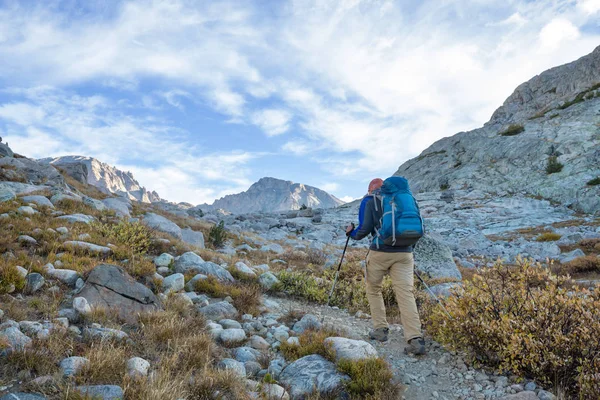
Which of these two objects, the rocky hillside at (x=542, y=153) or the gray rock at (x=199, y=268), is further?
the rocky hillside at (x=542, y=153)

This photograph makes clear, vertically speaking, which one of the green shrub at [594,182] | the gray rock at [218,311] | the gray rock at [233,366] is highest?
the green shrub at [594,182]

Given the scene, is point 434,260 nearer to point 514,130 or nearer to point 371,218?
point 371,218

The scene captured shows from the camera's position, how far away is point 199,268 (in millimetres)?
8203

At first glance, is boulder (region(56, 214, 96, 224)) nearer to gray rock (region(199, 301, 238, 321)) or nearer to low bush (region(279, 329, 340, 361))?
gray rock (region(199, 301, 238, 321))

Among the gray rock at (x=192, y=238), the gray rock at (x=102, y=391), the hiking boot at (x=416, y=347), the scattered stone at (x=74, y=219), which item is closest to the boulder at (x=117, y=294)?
the gray rock at (x=102, y=391)

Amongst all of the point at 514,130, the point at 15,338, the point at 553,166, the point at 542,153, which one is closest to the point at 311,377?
the point at 15,338

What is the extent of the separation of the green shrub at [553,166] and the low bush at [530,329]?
1547 inches

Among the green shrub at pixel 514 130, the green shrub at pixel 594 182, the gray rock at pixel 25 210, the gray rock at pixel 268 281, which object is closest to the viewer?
the gray rock at pixel 268 281

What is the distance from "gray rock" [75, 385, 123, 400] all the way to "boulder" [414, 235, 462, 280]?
34.7 ft

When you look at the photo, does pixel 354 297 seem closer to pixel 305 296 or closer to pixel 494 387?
pixel 305 296

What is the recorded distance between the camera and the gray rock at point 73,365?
3.07 m

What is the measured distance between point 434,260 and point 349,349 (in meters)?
8.97

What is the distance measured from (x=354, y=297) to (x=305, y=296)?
1263mm

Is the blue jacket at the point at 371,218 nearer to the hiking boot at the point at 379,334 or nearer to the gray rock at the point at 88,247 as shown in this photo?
the hiking boot at the point at 379,334
